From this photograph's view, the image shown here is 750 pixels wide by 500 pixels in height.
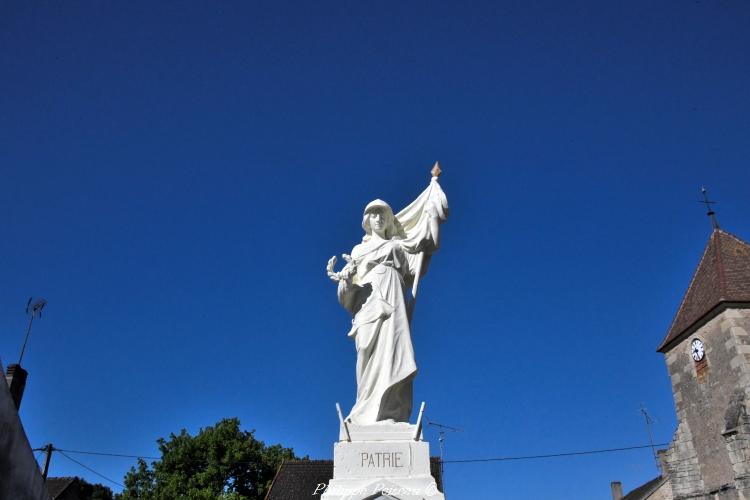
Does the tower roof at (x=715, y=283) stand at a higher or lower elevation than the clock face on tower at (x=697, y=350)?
higher

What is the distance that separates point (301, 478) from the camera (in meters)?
28.9

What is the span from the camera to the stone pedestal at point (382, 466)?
18.6 ft

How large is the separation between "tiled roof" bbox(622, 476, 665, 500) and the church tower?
29.4 ft

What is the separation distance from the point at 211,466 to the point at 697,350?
2597 cm

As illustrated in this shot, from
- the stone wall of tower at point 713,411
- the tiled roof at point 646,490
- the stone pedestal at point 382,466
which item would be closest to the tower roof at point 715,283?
the stone wall of tower at point 713,411

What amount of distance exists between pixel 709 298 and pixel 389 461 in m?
29.9

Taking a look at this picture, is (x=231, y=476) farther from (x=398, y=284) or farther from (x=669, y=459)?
Result: (x=398, y=284)

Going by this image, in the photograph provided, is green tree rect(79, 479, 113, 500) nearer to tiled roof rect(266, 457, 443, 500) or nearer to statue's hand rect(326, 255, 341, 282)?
tiled roof rect(266, 457, 443, 500)

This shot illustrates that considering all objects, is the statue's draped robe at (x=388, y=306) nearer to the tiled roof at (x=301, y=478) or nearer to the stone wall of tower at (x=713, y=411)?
the tiled roof at (x=301, y=478)

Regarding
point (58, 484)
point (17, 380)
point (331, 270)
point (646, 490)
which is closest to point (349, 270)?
point (331, 270)

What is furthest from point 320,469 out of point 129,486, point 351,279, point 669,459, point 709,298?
point 351,279

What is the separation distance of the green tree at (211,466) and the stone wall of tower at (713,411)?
21626mm

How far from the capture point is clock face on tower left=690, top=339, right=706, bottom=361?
30750 mm

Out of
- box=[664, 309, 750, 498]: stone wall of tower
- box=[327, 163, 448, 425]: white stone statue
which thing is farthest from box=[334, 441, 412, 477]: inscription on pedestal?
box=[664, 309, 750, 498]: stone wall of tower
